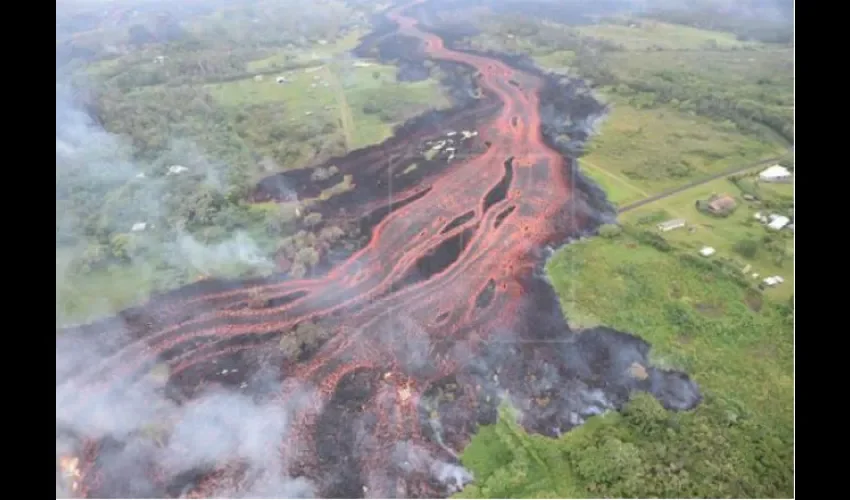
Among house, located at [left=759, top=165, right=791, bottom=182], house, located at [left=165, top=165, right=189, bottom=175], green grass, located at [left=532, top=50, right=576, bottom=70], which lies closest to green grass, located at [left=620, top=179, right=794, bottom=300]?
house, located at [left=759, top=165, right=791, bottom=182]

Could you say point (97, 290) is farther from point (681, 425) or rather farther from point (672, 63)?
point (672, 63)

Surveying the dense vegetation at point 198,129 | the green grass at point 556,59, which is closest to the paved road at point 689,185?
the dense vegetation at point 198,129

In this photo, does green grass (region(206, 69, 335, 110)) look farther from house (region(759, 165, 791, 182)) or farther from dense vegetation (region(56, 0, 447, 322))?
house (region(759, 165, 791, 182))

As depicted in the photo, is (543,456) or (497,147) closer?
(543,456)

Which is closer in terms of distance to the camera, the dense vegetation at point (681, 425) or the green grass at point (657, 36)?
the dense vegetation at point (681, 425)

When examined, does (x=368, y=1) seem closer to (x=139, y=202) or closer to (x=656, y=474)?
(x=139, y=202)

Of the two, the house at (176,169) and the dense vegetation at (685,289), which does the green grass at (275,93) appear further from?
the dense vegetation at (685,289)

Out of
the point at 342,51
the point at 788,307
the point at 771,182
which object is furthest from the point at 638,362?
the point at 342,51
